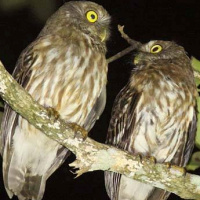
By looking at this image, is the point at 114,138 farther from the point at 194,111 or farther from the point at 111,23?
the point at 111,23

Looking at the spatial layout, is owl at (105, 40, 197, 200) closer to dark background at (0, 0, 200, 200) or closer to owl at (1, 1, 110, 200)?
owl at (1, 1, 110, 200)

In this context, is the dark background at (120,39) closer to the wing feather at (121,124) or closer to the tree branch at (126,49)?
the tree branch at (126,49)

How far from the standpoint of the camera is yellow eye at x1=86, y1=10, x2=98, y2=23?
527cm

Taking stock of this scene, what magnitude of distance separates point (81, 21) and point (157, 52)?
0.87 m

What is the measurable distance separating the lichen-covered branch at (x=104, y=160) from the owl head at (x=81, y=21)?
39.5 inches

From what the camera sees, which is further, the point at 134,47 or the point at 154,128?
the point at 134,47

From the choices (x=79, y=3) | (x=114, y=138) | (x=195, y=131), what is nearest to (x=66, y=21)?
(x=79, y=3)

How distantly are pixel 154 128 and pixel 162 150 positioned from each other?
0.23 m

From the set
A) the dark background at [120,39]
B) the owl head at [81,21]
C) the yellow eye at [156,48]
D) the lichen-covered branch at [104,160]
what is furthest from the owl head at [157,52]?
the dark background at [120,39]

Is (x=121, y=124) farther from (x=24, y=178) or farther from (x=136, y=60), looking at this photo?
(x=24, y=178)

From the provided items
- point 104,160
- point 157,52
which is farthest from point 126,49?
point 104,160

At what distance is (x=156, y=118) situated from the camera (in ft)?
16.1

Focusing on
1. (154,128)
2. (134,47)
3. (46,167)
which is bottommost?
(46,167)

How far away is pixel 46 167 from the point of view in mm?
5199
